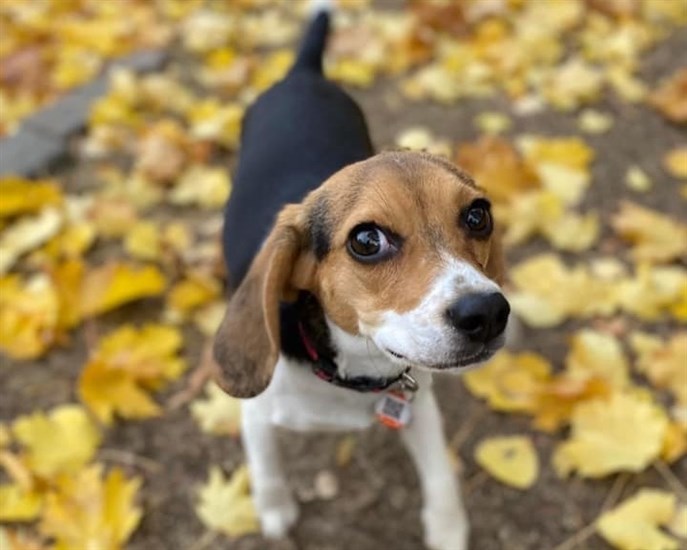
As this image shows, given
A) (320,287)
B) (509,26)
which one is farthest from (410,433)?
(509,26)

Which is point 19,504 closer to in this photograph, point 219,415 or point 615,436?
point 219,415

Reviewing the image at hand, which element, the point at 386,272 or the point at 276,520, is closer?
the point at 386,272

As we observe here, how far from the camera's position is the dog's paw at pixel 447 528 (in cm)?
266

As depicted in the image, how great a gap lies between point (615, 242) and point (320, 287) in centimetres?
205

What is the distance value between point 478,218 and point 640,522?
3.80 feet

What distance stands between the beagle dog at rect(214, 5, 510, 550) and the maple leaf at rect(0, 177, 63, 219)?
1396 millimetres

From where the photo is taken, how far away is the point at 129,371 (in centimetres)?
316

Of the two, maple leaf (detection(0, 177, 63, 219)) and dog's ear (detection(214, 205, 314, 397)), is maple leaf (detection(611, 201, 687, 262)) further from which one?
maple leaf (detection(0, 177, 63, 219))

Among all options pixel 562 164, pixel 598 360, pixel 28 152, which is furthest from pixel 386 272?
pixel 28 152

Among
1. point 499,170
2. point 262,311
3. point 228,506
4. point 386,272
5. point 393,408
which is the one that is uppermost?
point 386,272

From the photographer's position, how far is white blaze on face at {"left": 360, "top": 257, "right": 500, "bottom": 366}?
187cm

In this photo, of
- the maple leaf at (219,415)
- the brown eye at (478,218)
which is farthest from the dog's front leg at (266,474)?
the brown eye at (478,218)

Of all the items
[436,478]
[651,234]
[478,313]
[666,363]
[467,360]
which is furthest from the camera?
[651,234]

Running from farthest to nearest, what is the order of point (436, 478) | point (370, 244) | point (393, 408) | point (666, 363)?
point (666, 363) < point (436, 478) < point (393, 408) < point (370, 244)
